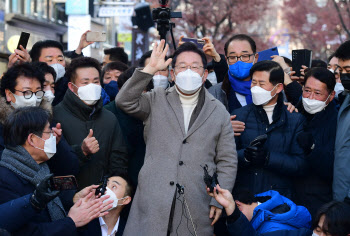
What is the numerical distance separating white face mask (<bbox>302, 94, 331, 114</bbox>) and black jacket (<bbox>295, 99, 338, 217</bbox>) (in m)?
0.05

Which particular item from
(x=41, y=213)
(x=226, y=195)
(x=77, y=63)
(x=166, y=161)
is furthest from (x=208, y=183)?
(x=77, y=63)

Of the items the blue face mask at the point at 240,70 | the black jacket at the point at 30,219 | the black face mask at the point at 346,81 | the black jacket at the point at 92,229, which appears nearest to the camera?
the black jacket at the point at 30,219

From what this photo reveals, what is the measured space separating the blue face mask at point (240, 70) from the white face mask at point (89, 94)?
1.33m

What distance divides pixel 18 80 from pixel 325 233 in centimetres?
263

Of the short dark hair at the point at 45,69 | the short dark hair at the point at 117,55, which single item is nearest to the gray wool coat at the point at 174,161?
the short dark hair at the point at 45,69

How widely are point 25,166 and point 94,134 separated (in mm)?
1165

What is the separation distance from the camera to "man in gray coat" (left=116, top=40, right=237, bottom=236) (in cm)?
414

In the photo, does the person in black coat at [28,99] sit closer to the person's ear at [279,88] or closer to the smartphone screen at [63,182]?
the smartphone screen at [63,182]

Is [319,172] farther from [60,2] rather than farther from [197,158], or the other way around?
[60,2]

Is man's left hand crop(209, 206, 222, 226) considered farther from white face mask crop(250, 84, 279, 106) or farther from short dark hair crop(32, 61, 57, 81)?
short dark hair crop(32, 61, 57, 81)

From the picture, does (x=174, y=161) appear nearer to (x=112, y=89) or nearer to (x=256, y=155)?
(x=256, y=155)

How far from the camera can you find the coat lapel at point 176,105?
4289 millimetres

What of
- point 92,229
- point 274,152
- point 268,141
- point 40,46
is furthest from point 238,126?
point 40,46

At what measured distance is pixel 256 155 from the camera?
4.33m
